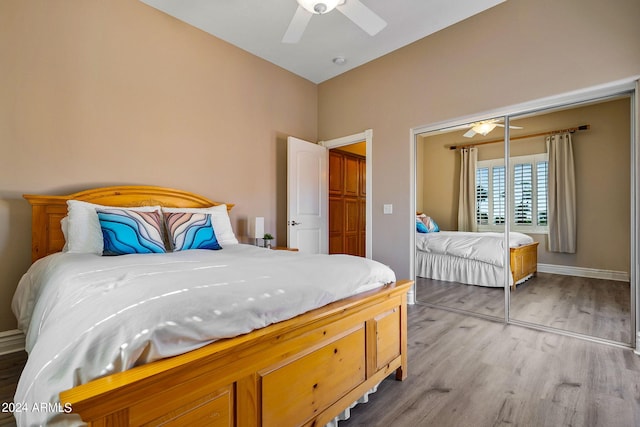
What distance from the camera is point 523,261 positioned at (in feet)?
9.58

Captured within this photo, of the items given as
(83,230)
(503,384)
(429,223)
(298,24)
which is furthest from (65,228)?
(429,223)

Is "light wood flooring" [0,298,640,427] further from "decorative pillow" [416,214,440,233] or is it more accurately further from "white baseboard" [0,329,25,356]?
"decorative pillow" [416,214,440,233]

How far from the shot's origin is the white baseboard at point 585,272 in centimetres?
243

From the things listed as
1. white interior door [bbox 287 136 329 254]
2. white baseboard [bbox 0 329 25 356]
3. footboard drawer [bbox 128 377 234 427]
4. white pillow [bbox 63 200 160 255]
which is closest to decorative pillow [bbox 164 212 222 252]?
white pillow [bbox 63 200 160 255]

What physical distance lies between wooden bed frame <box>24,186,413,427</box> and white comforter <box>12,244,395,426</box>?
0.19 feet

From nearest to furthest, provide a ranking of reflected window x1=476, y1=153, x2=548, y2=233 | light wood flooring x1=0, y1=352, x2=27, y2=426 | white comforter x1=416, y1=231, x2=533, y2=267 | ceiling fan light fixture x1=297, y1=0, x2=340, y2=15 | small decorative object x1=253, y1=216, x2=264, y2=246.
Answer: light wood flooring x1=0, y1=352, x2=27, y2=426, ceiling fan light fixture x1=297, y1=0, x2=340, y2=15, reflected window x1=476, y1=153, x2=548, y2=233, white comforter x1=416, y1=231, x2=533, y2=267, small decorative object x1=253, y1=216, x2=264, y2=246

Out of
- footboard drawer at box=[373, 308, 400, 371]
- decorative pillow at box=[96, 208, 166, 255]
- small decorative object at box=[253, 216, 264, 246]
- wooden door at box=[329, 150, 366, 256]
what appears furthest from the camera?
wooden door at box=[329, 150, 366, 256]

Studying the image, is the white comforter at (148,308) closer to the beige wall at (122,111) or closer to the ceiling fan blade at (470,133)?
the beige wall at (122,111)

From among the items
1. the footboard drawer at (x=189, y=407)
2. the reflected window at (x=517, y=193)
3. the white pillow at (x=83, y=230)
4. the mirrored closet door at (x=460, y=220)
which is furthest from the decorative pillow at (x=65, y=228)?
the reflected window at (x=517, y=193)

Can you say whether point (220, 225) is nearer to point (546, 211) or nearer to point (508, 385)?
point (508, 385)

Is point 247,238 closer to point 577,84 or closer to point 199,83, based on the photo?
point 199,83

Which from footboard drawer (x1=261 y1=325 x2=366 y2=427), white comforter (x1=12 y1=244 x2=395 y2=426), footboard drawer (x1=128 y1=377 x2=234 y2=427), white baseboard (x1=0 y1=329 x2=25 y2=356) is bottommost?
white baseboard (x1=0 y1=329 x2=25 y2=356)

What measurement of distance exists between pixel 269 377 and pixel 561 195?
296 centimetres

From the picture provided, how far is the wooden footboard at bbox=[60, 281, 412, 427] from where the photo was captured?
0.77 m
